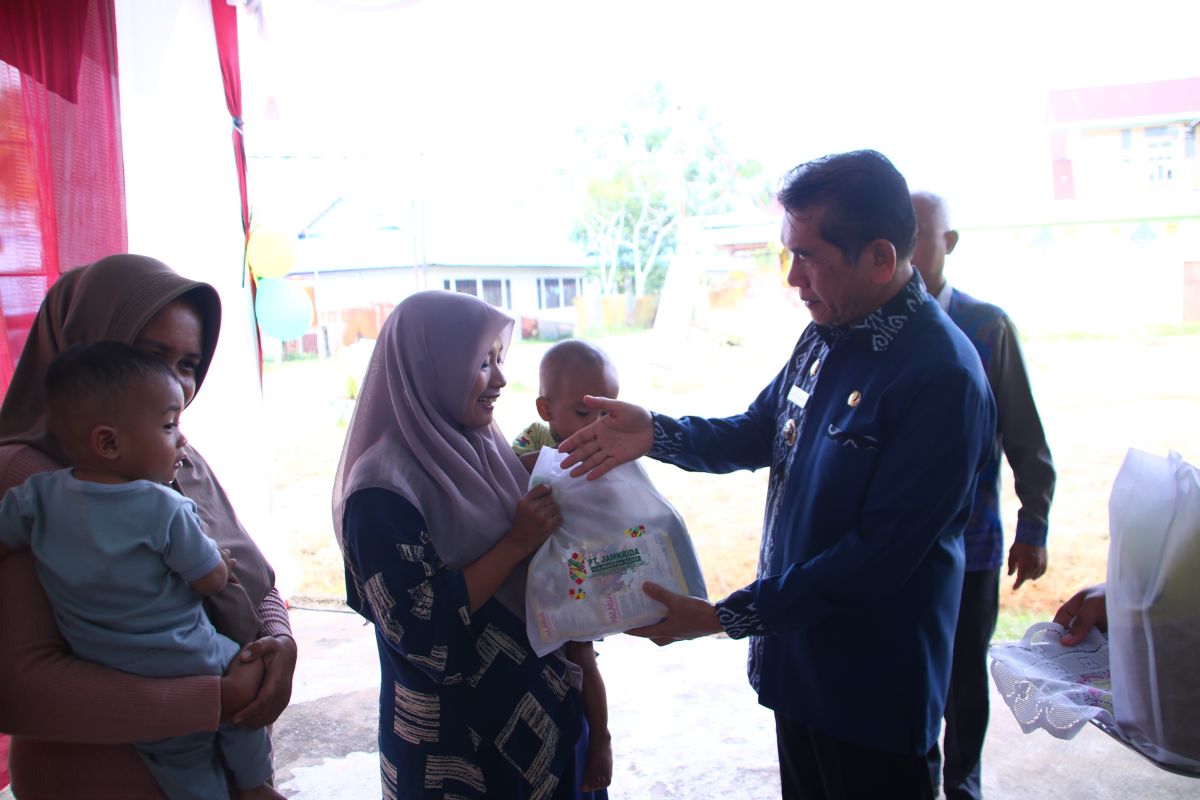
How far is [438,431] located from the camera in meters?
1.58

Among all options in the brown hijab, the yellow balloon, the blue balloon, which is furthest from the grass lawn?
the brown hijab

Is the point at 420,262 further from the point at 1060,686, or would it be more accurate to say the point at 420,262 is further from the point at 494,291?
the point at 1060,686

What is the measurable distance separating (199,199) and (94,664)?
3.05 m

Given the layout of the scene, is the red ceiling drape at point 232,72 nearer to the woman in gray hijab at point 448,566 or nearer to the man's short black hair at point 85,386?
the woman in gray hijab at point 448,566

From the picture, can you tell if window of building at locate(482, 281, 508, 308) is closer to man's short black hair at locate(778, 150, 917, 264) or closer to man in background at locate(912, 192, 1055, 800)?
man in background at locate(912, 192, 1055, 800)

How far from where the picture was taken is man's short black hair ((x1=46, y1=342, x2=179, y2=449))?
126 cm

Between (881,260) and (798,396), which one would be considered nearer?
(881,260)

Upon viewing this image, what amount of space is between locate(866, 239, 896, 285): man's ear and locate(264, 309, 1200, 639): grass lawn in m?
3.72

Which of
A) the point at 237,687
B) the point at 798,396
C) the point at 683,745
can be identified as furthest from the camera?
the point at 683,745

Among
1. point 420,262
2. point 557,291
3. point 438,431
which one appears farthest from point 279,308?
point 438,431

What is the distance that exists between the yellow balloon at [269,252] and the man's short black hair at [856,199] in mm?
3413

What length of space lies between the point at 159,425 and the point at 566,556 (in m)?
0.75

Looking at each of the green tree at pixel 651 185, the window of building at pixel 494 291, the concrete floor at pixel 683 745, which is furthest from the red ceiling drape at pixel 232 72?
the green tree at pixel 651 185

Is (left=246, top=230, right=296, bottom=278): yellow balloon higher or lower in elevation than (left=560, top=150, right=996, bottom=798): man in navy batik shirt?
higher
